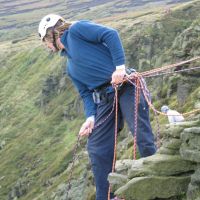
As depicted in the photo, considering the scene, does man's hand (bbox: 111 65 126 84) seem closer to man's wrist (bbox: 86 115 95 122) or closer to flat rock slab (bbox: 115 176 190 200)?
man's wrist (bbox: 86 115 95 122)

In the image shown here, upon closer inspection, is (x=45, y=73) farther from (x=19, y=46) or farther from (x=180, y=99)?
(x=180, y=99)

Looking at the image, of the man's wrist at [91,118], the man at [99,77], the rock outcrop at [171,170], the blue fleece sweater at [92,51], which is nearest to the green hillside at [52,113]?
the man's wrist at [91,118]

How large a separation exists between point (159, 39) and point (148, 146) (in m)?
63.9

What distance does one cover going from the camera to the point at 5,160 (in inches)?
3415

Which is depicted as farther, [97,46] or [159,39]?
[159,39]

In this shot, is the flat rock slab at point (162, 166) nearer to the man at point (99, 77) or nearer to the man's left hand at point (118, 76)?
the man at point (99, 77)

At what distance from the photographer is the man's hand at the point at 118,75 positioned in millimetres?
12008

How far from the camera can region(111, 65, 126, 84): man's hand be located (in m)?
12.0

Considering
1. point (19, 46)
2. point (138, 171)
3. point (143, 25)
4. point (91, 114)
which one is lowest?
point (19, 46)

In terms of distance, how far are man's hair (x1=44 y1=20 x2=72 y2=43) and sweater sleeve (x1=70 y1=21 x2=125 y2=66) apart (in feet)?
1.14

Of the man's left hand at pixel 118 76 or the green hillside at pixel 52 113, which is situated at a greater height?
the man's left hand at pixel 118 76

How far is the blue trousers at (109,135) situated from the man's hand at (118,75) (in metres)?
0.61

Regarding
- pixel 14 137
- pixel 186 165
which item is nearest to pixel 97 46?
pixel 186 165

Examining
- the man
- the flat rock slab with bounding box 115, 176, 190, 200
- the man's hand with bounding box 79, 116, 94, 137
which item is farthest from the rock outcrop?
the man's hand with bounding box 79, 116, 94, 137
